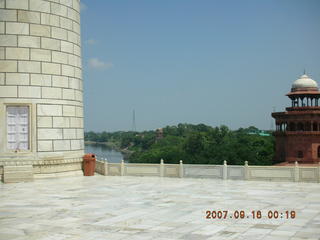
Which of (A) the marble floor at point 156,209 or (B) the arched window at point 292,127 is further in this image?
(B) the arched window at point 292,127

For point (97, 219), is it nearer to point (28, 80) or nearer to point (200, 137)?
point (28, 80)

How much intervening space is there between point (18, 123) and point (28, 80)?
6.09 ft

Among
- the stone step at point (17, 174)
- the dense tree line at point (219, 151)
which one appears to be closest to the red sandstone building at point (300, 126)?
the dense tree line at point (219, 151)

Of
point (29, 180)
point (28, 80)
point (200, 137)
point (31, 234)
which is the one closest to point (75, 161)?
point (29, 180)

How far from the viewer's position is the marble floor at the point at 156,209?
8.71m

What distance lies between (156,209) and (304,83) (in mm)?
37598

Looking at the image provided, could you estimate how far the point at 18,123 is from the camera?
17797mm

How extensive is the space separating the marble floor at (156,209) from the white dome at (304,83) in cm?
3082

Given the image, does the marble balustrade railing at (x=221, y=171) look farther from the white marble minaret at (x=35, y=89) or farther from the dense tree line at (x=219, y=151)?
the dense tree line at (x=219, y=151)

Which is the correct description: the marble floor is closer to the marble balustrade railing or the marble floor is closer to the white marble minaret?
the marble balustrade railing

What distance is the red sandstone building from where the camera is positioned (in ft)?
139

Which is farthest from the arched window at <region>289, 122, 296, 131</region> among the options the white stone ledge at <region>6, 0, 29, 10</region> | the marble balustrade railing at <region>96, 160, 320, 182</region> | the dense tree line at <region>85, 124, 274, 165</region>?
the white stone ledge at <region>6, 0, 29, 10</region>

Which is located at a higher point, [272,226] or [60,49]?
[60,49]

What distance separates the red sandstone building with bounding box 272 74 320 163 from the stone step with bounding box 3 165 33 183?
104 ft
